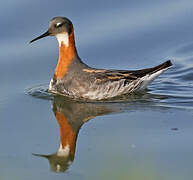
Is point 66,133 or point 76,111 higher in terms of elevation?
point 76,111

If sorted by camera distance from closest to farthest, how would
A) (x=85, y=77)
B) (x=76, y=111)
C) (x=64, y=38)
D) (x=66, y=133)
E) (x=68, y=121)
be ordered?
(x=66, y=133), (x=68, y=121), (x=76, y=111), (x=85, y=77), (x=64, y=38)

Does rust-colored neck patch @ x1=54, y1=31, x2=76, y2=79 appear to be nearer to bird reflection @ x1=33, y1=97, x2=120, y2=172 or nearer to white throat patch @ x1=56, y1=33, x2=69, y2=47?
white throat patch @ x1=56, y1=33, x2=69, y2=47

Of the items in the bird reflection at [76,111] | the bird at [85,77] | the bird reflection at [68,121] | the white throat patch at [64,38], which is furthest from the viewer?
the white throat patch at [64,38]

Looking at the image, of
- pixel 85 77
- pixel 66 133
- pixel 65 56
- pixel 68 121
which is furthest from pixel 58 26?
pixel 66 133

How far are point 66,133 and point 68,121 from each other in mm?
634

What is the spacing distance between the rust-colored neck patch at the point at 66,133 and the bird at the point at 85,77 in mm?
1116

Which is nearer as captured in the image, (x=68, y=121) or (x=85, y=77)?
(x=68, y=121)

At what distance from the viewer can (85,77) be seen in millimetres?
11086

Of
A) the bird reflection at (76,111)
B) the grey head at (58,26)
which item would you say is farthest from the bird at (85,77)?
the bird reflection at (76,111)

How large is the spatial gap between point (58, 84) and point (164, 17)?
3.53 metres

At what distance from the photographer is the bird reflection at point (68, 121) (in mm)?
7779

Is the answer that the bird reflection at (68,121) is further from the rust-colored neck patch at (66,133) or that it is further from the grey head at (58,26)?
the grey head at (58,26)

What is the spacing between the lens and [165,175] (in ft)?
22.7

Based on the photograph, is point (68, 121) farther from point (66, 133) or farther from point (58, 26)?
point (58, 26)
